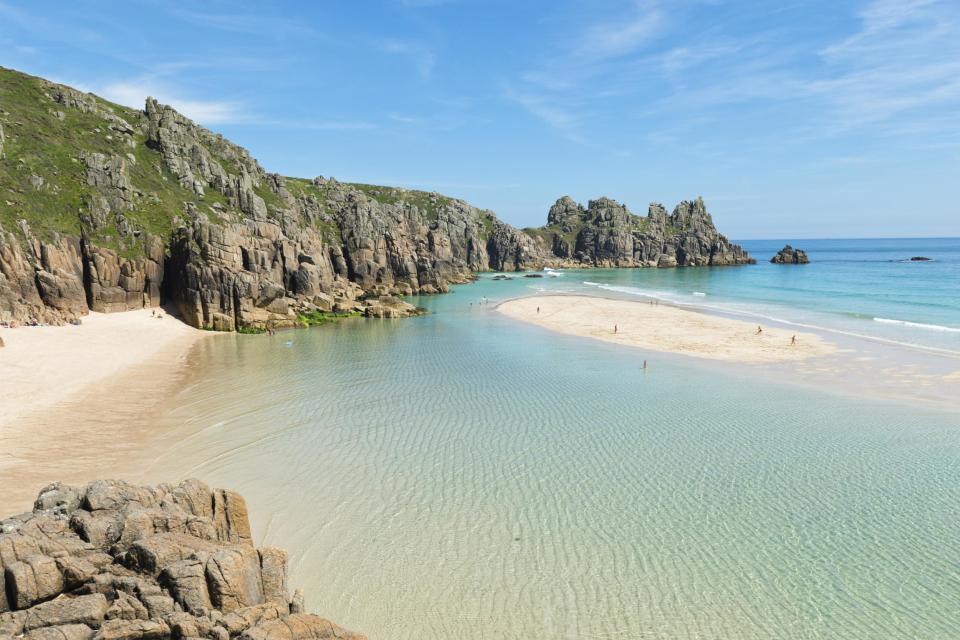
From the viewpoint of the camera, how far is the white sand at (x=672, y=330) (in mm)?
43719

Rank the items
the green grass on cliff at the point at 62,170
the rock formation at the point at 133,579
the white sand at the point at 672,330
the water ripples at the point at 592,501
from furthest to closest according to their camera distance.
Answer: the green grass on cliff at the point at 62,170
the white sand at the point at 672,330
the water ripples at the point at 592,501
the rock formation at the point at 133,579

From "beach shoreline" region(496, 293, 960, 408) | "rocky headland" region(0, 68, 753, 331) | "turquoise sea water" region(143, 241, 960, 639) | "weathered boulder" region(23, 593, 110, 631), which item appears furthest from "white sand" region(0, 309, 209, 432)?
"beach shoreline" region(496, 293, 960, 408)

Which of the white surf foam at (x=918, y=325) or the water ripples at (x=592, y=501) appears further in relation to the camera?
the white surf foam at (x=918, y=325)

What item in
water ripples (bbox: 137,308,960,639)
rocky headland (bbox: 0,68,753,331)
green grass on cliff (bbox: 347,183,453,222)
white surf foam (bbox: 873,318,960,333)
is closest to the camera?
water ripples (bbox: 137,308,960,639)

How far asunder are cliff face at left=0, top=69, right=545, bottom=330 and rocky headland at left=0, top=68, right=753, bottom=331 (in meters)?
0.16

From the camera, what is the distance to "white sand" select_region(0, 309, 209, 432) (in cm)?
2722

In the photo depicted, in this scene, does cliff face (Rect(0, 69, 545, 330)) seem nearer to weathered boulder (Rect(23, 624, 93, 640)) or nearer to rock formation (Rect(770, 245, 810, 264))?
weathered boulder (Rect(23, 624, 93, 640))

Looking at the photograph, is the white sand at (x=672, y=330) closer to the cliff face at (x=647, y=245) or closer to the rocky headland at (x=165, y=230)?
the rocky headland at (x=165, y=230)

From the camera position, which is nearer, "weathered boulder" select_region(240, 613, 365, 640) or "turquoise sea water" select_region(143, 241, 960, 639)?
"weathered boulder" select_region(240, 613, 365, 640)

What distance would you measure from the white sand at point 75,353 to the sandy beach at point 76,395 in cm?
5

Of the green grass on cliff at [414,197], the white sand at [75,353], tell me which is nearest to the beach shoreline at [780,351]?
the white sand at [75,353]

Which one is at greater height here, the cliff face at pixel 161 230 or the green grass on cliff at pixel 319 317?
the cliff face at pixel 161 230

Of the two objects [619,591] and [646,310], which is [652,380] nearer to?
[619,591]

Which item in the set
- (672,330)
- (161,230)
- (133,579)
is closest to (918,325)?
(672,330)
